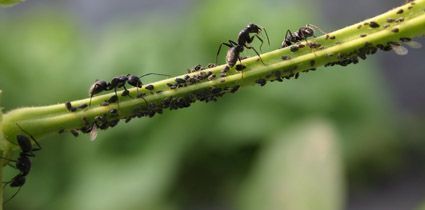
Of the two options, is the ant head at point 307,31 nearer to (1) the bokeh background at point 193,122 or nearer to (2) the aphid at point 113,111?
(2) the aphid at point 113,111

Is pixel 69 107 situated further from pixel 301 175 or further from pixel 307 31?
pixel 301 175

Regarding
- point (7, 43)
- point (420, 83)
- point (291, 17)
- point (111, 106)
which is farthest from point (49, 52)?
point (111, 106)

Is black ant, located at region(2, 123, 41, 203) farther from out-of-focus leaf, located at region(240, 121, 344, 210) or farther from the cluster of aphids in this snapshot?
out-of-focus leaf, located at region(240, 121, 344, 210)

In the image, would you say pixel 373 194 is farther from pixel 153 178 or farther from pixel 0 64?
pixel 0 64

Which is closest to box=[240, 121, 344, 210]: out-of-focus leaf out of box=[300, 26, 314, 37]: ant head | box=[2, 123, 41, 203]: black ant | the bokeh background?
box=[300, 26, 314, 37]: ant head

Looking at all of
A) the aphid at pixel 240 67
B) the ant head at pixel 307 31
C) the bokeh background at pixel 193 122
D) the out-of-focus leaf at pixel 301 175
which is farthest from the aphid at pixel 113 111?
the bokeh background at pixel 193 122
